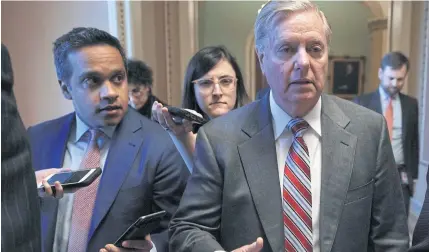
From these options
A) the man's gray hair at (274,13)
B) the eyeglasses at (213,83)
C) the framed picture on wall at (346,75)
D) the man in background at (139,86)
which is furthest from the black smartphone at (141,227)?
the framed picture on wall at (346,75)

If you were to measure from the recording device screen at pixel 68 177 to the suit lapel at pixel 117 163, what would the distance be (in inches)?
7.0

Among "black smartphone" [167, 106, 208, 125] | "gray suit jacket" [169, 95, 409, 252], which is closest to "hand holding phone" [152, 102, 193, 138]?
"black smartphone" [167, 106, 208, 125]

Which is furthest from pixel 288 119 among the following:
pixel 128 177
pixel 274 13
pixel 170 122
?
pixel 128 177

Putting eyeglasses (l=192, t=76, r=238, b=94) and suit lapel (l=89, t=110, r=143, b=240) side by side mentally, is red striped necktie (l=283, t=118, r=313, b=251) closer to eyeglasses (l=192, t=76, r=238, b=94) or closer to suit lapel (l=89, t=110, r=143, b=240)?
suit lapel (l=89, t=110, r=143, b=240)

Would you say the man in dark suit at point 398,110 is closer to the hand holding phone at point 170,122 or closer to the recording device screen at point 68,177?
the hand holding phone at point 170,122

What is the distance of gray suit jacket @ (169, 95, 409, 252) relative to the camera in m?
1.00

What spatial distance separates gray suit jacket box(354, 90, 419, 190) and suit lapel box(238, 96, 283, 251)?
96.5 inches

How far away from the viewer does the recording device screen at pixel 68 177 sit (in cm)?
109

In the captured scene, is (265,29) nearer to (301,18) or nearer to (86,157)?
(301,18)

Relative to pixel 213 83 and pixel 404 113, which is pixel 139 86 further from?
pixel 404 113

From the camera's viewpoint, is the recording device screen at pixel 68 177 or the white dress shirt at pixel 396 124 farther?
the white dress shirt at pixel 396 124

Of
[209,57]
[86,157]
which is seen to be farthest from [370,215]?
[209,57]

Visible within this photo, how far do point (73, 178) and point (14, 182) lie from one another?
0.52m

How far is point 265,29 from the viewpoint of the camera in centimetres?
107
